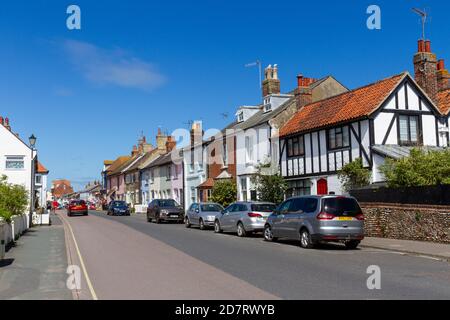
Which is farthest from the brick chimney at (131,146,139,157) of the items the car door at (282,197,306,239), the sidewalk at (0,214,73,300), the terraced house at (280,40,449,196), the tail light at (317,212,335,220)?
the tail light at (317,212,335,220)

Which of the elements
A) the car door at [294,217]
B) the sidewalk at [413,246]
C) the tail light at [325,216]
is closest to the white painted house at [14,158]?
the car door at [294,217]

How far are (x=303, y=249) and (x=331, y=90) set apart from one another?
22.0 metres

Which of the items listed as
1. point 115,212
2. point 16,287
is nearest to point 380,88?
point 16,287

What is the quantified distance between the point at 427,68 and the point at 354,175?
321 inches

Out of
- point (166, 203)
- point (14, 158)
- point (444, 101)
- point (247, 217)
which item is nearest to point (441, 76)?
point (444, 101)

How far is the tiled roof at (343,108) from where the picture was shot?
2567cm

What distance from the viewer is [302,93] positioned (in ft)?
113

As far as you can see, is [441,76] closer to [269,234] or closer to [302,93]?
[302,93]

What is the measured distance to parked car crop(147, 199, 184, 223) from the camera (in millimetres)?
34531

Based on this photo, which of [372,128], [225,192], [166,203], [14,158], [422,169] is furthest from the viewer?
[14,158]

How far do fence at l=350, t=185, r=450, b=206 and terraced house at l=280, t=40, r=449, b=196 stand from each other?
2.66 metres

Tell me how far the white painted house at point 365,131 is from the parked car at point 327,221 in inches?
271

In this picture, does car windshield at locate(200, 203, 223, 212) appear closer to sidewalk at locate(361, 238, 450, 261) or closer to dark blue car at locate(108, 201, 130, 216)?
sidewalk at locate(361, 238, 450, 261)

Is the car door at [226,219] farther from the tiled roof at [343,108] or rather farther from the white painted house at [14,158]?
the white painted house at [14,158]
